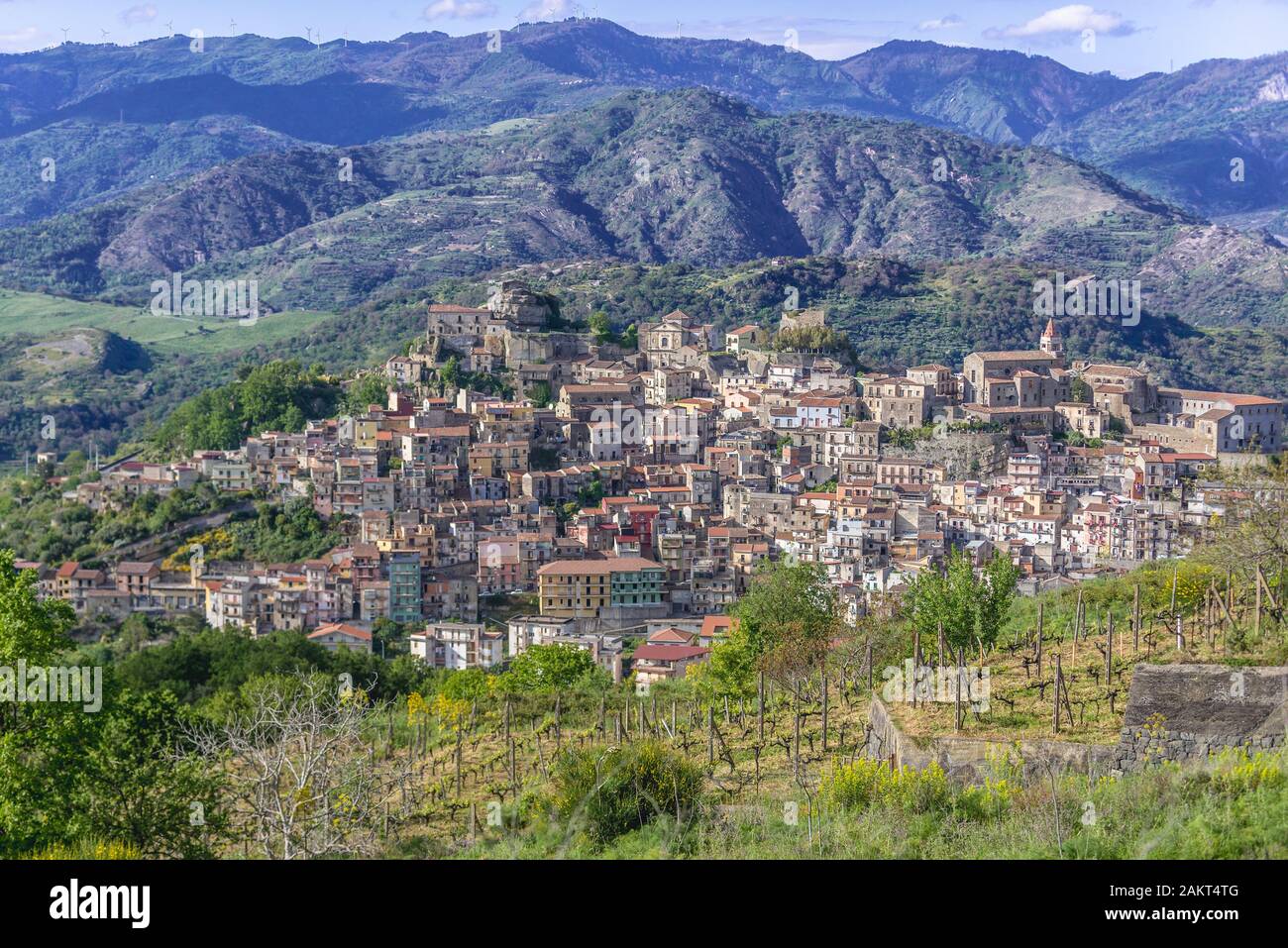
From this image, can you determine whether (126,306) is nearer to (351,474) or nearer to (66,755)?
(351,474)

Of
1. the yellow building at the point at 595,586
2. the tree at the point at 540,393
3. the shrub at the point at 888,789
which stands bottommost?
the yellow building at the point at 595,586

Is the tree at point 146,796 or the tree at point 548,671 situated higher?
the tree at point 146,796

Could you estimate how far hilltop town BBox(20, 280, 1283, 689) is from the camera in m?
38.8

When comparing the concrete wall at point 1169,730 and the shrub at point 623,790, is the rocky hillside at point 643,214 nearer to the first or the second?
the concrete wall at point 1169,730

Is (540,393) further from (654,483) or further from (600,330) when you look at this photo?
(654,483)

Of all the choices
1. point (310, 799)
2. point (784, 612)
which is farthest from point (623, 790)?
point (784, 612)

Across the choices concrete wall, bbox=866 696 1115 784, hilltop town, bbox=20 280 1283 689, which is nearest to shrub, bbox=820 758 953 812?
concrete wall, bbox=866 696 1115 784

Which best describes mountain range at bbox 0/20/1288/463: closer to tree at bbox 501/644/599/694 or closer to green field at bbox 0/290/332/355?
green field at bbox 0/290/332/355

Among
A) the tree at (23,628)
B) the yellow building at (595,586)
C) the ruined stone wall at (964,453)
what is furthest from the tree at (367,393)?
the tree at (23,628)

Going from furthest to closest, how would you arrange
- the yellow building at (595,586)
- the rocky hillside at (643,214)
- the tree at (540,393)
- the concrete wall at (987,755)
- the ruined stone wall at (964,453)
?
1. the rocky hillside at (643,214)
2. the tree at (540,393)
3. the ruined stone wall at (964,453)
4. the yellow building at (595,586)
5. the concrete wall at (987,755)

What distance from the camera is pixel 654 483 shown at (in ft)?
156

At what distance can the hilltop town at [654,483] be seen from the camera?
38781 mm

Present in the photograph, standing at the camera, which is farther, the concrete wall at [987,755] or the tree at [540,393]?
the tree at [540,393]
